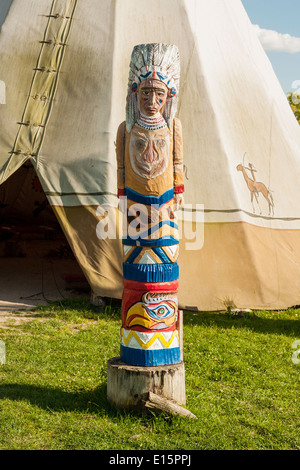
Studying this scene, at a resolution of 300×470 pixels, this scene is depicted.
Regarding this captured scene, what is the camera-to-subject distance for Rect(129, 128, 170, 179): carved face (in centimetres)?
531

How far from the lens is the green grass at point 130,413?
4.85m

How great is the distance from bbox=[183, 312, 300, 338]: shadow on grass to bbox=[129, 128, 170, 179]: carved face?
3497 millimetres

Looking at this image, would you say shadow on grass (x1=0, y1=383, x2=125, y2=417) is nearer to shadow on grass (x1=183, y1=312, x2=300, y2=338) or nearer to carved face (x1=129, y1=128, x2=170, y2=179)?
carved face (x1=129, y1=128, x2=170, y2=179)

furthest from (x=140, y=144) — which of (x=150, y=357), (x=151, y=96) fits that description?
(x=150, y=357)

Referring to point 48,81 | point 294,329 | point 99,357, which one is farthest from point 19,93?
point 294,329

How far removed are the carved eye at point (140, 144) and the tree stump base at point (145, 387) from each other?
6.16ft

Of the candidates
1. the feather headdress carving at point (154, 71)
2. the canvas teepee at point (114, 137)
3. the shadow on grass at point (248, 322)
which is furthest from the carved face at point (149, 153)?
the shadow on grass at point (248, 322)

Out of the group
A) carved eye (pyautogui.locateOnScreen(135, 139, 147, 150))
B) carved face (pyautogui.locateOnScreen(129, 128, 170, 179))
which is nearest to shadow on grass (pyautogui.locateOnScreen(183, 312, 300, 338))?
carved face (pyautogui.locateOnScreen(129, 128, 170, 179))

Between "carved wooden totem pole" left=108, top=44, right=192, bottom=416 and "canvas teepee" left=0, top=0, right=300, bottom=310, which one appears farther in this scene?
"canvas teepee" left=0, top=0, right=300, bottom=310

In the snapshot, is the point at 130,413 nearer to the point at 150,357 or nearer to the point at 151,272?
the point at 150,357

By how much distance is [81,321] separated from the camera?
330 inches

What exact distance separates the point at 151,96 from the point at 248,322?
428 cm

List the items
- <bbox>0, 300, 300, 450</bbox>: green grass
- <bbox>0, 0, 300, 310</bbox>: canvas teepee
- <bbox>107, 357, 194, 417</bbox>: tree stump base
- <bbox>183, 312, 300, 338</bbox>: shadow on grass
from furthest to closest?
<bbox>0, 0, 300, 310</bbox>: canvas teepee, <bbox>183, 312, 300, 338</bbox>: shadow on grass, <bbox>107, 357, 194, 417</bbox>: tree stump base, <bbox>0, 300, 300, 450</bbox>: green grass

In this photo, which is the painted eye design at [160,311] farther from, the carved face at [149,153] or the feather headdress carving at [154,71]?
the feather headdress carving at [154,71]
